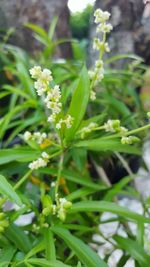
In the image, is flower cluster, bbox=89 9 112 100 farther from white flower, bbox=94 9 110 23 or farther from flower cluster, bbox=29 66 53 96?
flower cluster, bbox=29 66 53 96

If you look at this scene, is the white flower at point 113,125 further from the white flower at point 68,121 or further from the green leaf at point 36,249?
the green leaf at point 36,249

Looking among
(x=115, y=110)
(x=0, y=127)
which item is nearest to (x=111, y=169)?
(x=115, y=110)

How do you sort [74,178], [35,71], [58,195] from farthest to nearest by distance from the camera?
[74,178], [58,195], [35,71]

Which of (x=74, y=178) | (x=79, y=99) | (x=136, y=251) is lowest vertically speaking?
(x=136, y=251)

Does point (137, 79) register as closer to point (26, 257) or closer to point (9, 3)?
point (9, 3)

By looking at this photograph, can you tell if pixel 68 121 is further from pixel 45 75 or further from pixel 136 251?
pixel 136 251

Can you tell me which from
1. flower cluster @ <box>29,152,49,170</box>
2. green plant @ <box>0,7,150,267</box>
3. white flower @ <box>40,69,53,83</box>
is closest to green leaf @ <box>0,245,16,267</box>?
green plant @ <box>0,7,150,267</box>

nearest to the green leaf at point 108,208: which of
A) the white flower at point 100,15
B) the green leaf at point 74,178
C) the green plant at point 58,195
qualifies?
the green plant at point 58,195

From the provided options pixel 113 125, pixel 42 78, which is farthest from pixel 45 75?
pixel 113 125
